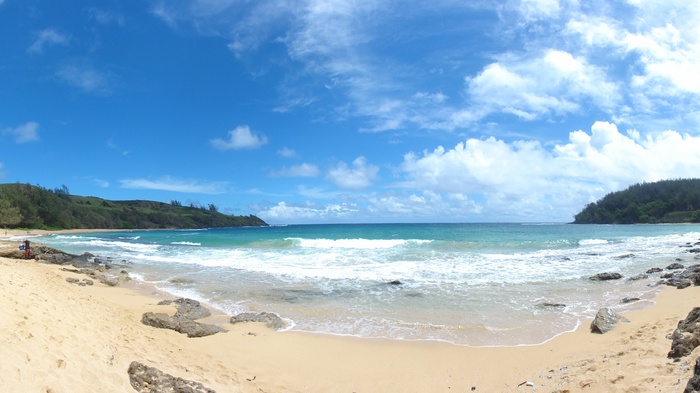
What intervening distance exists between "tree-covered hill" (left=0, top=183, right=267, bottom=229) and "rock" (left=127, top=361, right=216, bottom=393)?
3361 inches

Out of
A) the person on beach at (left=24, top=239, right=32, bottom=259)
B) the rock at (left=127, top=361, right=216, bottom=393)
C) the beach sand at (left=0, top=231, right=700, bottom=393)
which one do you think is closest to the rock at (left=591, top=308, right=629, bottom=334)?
the beach sand at (left=0, top=231, right=700, bottom=393)

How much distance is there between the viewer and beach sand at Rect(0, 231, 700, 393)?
4.75 meters

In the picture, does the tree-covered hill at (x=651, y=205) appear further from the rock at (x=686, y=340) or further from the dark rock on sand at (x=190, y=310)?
the dark rock on sand at (x=190, y=310)

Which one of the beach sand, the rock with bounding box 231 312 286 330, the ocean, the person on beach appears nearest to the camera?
the beach sand

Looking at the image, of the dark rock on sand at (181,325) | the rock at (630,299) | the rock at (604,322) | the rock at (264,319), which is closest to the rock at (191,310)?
the dark rock on sand at (181,325)

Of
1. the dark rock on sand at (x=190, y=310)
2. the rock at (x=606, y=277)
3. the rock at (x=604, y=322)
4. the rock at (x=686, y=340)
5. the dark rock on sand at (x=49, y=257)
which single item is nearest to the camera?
the rock at (x=686, y=340)

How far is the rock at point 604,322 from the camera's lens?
27.0 ft

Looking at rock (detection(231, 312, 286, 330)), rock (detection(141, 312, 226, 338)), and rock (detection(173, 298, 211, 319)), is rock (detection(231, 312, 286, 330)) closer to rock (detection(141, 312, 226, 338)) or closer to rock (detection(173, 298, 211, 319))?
rock (detection(141, 312, 226, 338))

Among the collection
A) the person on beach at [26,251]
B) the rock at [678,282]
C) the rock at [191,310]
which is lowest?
the rock at [678,282]

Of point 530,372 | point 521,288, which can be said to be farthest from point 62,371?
point 521,288

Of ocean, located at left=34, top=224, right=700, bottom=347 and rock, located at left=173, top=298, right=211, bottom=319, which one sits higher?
rock, located at left=173, top=298, right=211, bottom=319

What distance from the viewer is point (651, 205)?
124m

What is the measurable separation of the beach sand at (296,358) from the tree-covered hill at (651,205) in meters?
137

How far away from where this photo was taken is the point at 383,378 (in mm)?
6387
